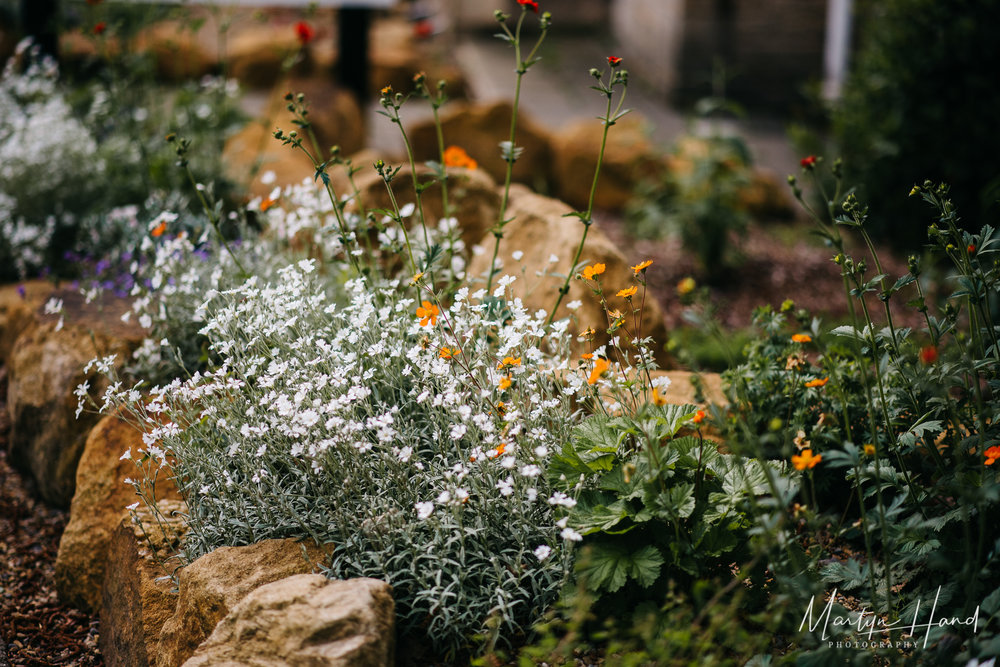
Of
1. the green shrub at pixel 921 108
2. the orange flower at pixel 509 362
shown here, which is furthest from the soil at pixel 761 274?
the orange flower at pixel 509 362

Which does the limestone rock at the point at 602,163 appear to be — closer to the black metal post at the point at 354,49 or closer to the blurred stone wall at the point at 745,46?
the black metal post at the point at 354,49

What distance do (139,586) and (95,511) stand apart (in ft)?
1.73

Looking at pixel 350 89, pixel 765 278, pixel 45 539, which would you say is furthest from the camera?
pixel 350 89

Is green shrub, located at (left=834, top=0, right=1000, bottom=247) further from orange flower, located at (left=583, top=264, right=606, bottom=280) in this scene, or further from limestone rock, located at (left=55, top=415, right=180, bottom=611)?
limestone rock, located at (left=55, top=415, right=180, bottom=611)

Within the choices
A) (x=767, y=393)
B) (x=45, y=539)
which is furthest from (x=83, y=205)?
(x=767, y=393)

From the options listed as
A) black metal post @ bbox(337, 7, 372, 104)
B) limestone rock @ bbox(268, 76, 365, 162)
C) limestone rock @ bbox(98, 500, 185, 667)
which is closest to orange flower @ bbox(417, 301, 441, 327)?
limestone rock @ bbox(98, 500, 185, 667)

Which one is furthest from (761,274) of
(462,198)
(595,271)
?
(595,271)

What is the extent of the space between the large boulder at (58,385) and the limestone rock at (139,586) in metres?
0.69

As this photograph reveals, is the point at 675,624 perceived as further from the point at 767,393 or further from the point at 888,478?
the point at 767,393

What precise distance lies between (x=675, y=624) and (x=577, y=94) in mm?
8334

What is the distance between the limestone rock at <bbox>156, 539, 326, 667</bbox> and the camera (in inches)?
81.5

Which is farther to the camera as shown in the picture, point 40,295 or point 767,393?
point 40,295

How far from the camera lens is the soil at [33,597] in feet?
8.23

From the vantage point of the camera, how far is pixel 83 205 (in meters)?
4.34
